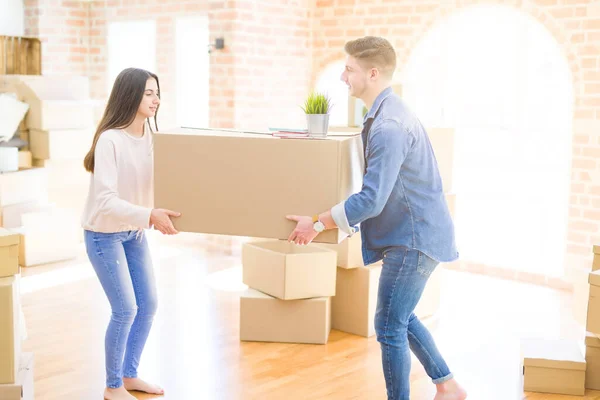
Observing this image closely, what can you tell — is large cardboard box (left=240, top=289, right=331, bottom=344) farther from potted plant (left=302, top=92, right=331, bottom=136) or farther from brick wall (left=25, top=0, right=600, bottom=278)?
brick wall (left=25, top=0, right=600, bottom=278)

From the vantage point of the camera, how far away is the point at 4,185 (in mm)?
5824

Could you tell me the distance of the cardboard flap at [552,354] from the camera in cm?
350

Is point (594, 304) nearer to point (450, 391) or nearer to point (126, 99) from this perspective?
point (450, 391)

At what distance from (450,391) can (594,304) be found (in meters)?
0.71

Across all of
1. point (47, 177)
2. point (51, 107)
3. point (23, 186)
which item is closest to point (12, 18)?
point (51, 107)

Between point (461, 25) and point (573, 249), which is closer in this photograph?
point (573, 249)

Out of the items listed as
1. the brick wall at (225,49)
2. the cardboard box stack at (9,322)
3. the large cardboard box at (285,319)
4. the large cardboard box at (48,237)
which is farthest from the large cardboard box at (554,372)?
the large cardboard box at (48,237)

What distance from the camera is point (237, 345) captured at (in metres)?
4.07

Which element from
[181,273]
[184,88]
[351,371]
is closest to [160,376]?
[351,371]

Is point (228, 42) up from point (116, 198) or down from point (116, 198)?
up

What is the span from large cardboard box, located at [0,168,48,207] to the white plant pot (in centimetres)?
373

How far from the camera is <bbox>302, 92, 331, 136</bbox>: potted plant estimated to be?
9.08 ft

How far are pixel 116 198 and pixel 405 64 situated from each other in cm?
353

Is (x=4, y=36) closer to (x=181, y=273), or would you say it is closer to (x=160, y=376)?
(x=181, y=273)
